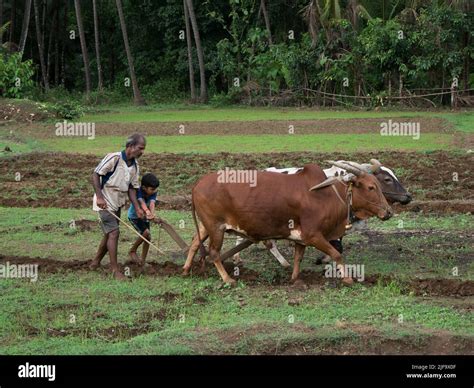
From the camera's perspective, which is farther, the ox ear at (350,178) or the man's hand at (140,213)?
Answer: the man's hand at (140,213)

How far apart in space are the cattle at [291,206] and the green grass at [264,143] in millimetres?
11613

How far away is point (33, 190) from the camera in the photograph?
18375mm

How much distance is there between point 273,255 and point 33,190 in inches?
312

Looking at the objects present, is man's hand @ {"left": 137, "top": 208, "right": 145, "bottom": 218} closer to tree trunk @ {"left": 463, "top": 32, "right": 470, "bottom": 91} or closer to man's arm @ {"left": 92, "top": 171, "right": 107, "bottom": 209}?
man's arm @ {"left": 92, "top": 171, "right": 107, "bottom": 209}

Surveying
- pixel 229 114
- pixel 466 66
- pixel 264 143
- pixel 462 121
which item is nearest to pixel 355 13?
pixel 466 66

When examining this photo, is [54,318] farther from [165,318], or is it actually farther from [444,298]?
[444,298]

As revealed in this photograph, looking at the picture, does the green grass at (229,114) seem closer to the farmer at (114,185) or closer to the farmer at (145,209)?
the farmer at (145,209)

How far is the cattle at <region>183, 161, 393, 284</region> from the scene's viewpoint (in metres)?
10.8

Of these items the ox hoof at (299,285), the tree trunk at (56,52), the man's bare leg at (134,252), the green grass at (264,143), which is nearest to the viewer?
the ox hoof at (299,285)

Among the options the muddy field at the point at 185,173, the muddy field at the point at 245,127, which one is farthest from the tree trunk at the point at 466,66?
the muddy field at the point at 185,173

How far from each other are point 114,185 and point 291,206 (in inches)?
83.3

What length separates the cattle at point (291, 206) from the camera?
10.8m

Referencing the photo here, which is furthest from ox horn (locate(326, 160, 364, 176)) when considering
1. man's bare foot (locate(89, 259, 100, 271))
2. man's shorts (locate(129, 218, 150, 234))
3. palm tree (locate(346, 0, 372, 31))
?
palm tree (locate(346, 0, 372, 31))

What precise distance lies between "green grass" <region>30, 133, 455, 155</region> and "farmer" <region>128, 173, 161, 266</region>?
11342 millimetres
